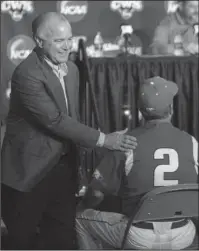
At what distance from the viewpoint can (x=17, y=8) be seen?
20.4ft

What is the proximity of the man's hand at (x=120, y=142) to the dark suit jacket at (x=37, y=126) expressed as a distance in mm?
52

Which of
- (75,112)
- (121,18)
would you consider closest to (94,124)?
(75,112)

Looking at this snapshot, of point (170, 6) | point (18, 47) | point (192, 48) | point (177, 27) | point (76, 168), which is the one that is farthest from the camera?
point (18, 47)

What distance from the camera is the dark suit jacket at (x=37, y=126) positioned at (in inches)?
88.4

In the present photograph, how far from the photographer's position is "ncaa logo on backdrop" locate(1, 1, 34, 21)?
20.3 feet

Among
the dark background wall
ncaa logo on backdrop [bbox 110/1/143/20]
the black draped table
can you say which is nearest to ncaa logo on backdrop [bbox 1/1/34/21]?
the dark background wall

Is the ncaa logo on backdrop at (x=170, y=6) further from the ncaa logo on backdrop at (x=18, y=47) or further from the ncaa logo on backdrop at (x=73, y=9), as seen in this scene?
the ncaa logo on backdrop at (x=18, y=47)

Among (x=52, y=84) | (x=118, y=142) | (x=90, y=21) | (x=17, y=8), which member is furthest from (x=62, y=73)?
(x=17, y=8)

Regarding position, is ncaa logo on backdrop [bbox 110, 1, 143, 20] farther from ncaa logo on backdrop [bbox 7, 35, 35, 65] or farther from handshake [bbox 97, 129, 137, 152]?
handshake [bbox 97, 129, 137, 152]

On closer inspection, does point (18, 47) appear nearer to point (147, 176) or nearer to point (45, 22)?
point (45, 22)

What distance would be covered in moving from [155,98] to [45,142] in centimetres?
48

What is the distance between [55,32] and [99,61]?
4.55 feet

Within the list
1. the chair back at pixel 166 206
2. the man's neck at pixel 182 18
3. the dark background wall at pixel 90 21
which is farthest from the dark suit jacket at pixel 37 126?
the dark background wall at pixel 90 21

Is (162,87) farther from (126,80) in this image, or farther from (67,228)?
(126,80)
